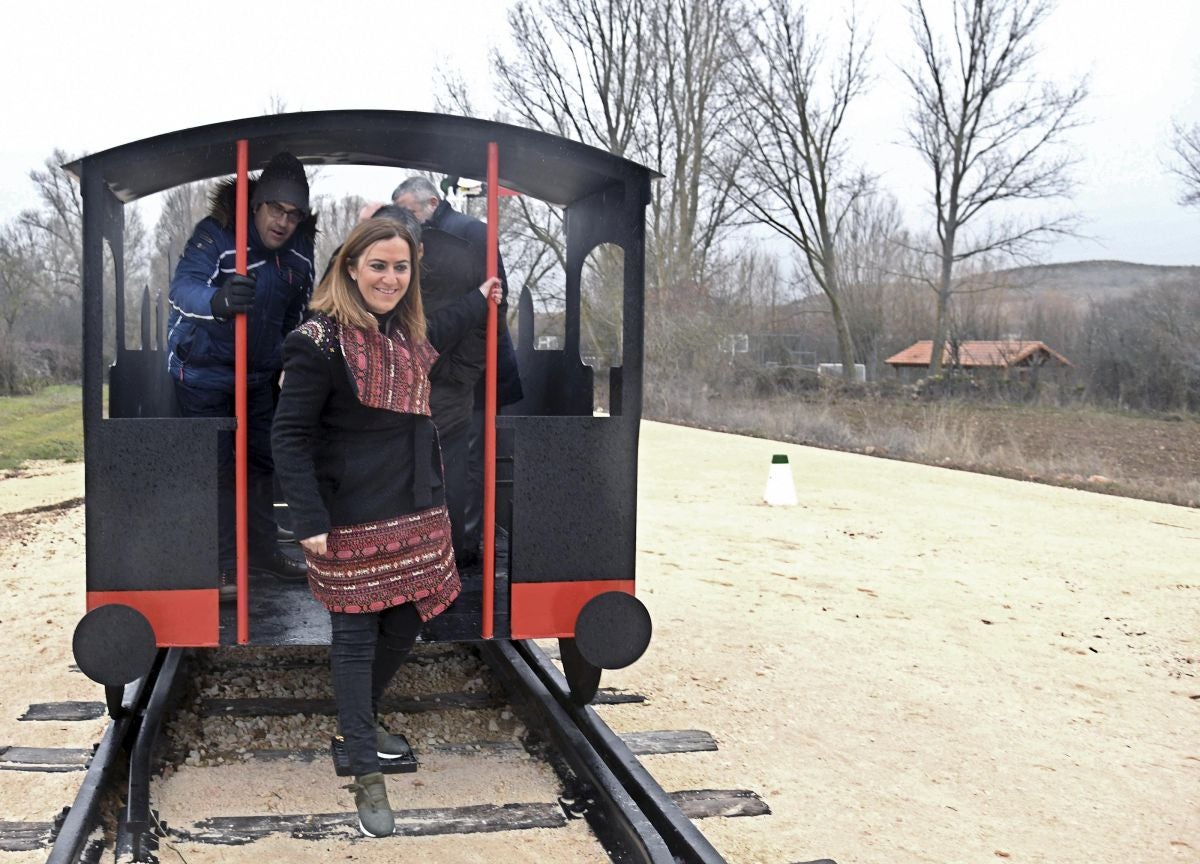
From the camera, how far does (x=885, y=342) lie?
43250 millimetres

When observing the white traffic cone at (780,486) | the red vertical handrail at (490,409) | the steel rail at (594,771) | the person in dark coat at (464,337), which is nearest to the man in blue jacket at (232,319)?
the person in dark coat at (464,337)

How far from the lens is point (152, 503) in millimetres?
4078

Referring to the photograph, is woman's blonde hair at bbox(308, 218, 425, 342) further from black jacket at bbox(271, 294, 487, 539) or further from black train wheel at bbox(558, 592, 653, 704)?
black train wheel at bbox(558, 592, 653, 704)

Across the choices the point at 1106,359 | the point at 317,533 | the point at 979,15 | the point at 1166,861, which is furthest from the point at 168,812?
the point at 979,15

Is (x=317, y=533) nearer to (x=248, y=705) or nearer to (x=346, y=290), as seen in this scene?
(x=346, y=290)

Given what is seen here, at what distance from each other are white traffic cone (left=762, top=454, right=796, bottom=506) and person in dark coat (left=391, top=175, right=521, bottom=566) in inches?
316

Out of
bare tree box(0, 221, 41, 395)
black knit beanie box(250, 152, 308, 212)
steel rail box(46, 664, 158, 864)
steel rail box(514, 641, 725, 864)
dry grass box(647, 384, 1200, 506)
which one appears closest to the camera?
steel rail box(46, 664, 158, 864)

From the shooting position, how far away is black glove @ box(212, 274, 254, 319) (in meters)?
3.98

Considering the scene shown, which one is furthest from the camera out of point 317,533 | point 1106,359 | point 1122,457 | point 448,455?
point 1106,359

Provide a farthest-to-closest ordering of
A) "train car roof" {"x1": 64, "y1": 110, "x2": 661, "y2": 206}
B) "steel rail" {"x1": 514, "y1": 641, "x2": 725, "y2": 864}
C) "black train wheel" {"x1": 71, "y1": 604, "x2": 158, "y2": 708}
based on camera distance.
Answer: "train car roof" {"x1": 64, "y1": 110, "x2": 661, "y2": 206}, "black train wheel" {"x1": 71, "y1": 604, "x2": 158, "y2": 708}, "steel rail" {"x1": 514, "y1": 641, "x2": 725, "y2": 864}

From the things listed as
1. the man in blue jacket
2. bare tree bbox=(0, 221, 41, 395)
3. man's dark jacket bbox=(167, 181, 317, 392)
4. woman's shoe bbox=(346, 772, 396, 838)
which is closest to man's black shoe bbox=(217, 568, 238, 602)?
the man in blue jacket

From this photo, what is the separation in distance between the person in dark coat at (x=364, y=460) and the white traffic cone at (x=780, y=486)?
9370 millimetres

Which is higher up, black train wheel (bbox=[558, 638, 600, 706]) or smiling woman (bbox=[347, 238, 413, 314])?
smiling woman (bbox=[347, 238, 413, 314])

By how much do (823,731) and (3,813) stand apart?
3292 millimetres
